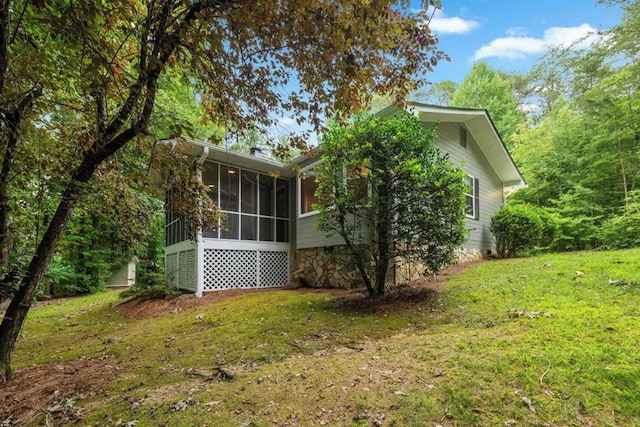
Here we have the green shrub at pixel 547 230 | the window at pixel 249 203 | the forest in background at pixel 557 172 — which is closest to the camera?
the forest in background at pixel 557 172

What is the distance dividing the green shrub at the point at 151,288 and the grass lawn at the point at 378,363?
2.48 m

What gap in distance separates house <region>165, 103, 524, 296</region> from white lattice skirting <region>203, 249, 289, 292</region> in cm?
3

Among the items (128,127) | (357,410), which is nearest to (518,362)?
(357,410)

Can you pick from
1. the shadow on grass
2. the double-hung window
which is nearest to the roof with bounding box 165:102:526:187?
the double-hung window

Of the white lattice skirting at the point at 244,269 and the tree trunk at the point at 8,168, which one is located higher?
the tree trunk at the point at 8,168

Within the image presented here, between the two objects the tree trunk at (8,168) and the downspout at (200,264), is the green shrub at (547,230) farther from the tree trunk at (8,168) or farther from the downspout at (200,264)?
the tree trunk at (8,168)

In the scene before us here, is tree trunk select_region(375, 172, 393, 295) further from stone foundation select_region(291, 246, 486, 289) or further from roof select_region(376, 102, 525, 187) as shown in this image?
roof select_region(376, 102, 525, 187)

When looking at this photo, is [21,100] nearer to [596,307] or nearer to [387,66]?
[387,66]

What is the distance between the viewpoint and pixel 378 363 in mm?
3225

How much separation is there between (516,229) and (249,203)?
8338 mm

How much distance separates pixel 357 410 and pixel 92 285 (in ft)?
52.4

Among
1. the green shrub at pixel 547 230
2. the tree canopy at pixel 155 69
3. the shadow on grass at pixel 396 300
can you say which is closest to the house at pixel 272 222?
the shadow on grass at pixel 396 300

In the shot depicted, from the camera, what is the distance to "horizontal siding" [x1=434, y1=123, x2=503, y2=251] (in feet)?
31.0

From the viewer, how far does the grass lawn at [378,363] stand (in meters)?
2.40
